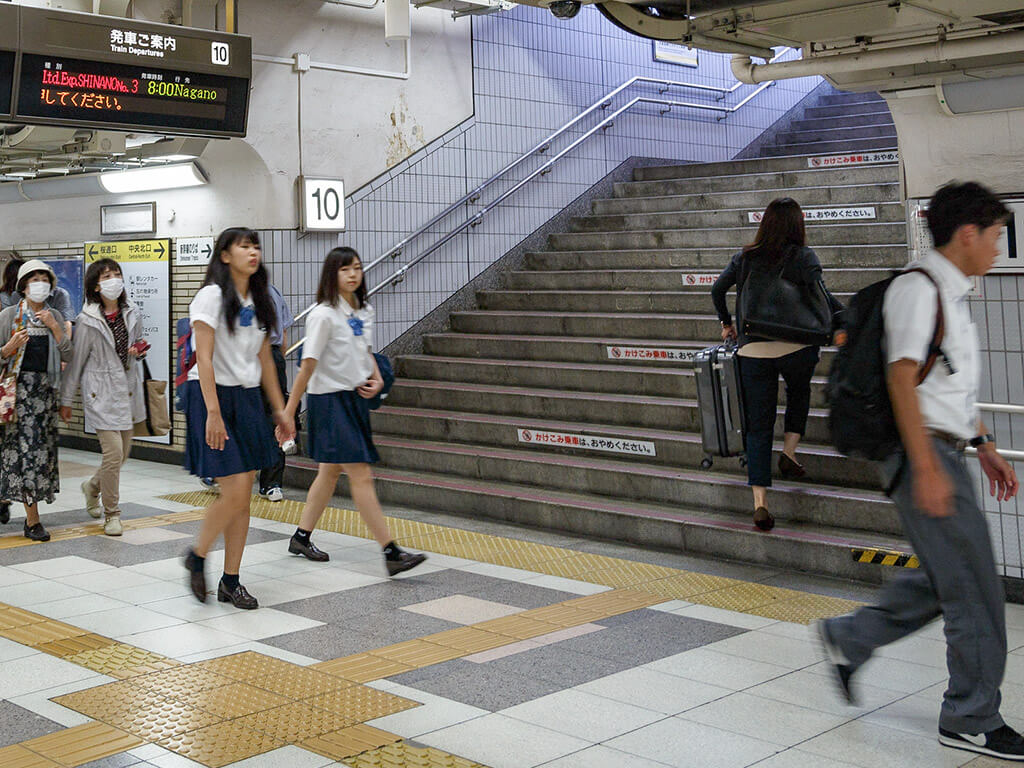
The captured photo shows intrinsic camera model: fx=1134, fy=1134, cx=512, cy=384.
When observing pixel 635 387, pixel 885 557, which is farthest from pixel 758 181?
pixel 885 557

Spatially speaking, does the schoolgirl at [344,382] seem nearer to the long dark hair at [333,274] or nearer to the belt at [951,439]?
the long dark hair at [333,274]

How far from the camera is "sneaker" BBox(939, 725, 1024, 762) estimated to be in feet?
11.8

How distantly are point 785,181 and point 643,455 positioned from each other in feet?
14.3

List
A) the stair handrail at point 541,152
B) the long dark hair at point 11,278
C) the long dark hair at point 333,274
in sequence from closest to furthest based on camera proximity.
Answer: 1. the long dark hair at point 333,274
2. the long dark hair at point 11,278
3. the stair handrail at point 541,152

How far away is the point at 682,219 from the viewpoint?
36.4 ft

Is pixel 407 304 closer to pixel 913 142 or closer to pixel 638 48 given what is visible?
pixel 638 48

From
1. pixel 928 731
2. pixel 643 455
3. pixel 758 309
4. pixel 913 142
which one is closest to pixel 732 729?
pixel 928 731

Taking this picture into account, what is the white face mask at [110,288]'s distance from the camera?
24.0 feet

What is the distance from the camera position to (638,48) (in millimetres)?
13172

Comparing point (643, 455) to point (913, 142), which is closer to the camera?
point (913, 142)

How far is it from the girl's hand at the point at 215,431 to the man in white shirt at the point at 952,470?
307 centimetres

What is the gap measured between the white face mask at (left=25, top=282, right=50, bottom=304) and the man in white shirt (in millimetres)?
5540

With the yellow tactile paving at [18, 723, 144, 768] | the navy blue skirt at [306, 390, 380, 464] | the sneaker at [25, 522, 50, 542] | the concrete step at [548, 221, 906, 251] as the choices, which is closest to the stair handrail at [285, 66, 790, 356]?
the concrete step at [548, 221, 906, 251]

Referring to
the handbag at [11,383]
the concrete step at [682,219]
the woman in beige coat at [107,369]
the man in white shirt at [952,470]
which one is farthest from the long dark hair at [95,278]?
the concrete step at [682,219]
